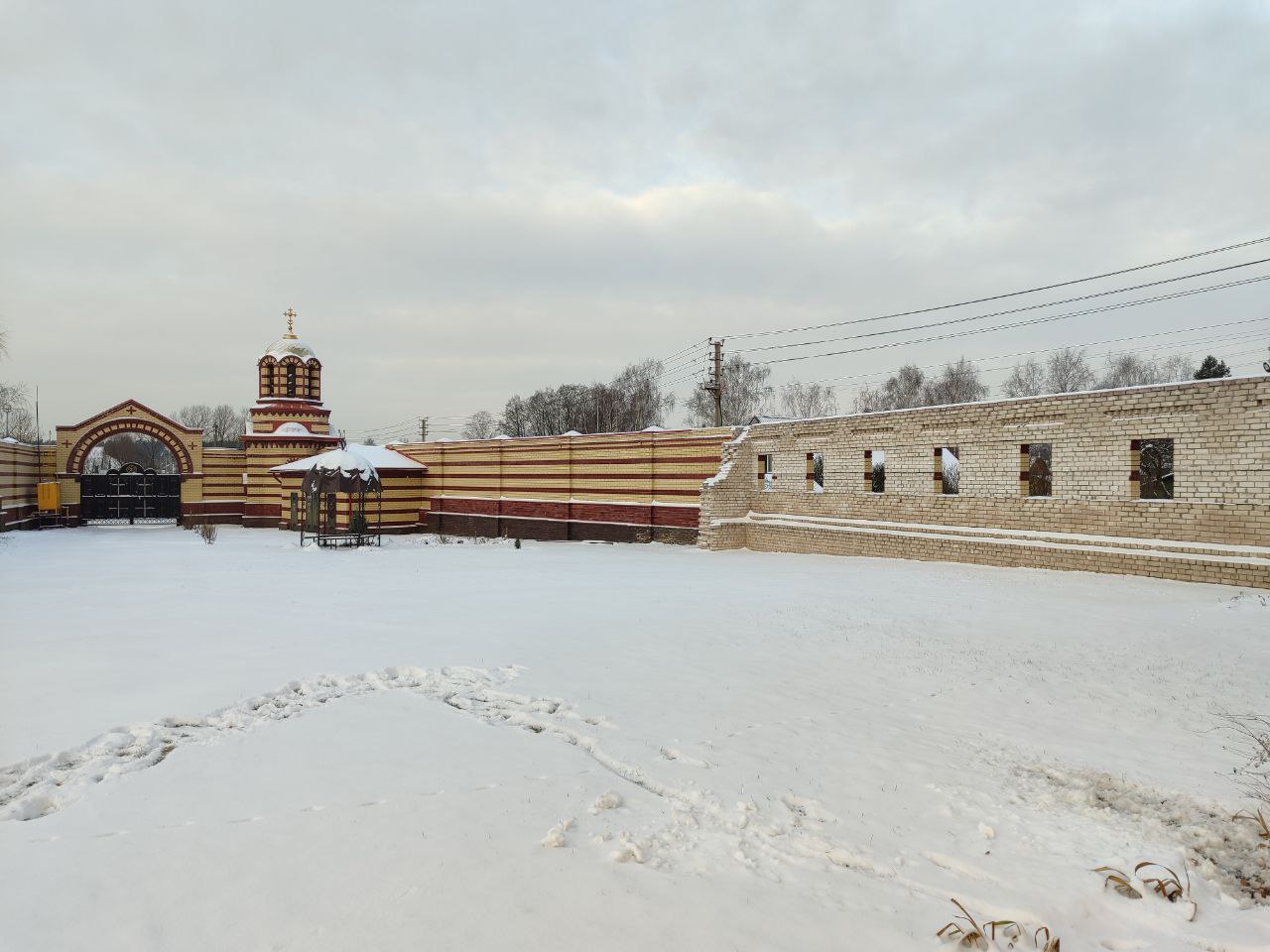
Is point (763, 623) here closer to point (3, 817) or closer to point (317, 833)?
point (317, 833)

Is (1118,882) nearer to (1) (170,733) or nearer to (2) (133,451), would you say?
(1) (170,733)

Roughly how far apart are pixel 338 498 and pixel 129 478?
504 inches

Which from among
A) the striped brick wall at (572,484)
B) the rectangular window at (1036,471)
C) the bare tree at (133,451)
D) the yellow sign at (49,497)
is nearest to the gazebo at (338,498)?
the striped brick wall at (572,484)

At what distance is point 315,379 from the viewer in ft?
113

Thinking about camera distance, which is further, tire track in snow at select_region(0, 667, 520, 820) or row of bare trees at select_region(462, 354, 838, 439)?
row of bare trees at select_region(462, 354, 838, 439)

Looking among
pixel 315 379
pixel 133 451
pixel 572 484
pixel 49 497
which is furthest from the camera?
pixel 133 451

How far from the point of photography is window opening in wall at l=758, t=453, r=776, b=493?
65.7ft

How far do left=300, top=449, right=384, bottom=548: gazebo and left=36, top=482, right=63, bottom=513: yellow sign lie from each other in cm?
1182

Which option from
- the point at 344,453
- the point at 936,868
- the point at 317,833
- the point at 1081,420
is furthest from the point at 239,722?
the point at 344,453

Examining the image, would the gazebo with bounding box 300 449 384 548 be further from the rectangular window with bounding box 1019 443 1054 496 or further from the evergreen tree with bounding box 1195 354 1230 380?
the evergreen tree with bounding box 1195 354 1230 380

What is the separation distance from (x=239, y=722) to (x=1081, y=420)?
13866mm

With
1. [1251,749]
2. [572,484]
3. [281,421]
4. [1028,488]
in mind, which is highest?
[281,421]

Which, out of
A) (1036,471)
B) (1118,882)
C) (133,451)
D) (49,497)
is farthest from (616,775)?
(133,451)

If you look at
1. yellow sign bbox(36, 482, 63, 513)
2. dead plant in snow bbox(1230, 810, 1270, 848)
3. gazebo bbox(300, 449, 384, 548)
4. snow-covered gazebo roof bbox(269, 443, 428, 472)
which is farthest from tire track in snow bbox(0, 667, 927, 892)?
yellow sign bbox(36, 482, 63, 513)
